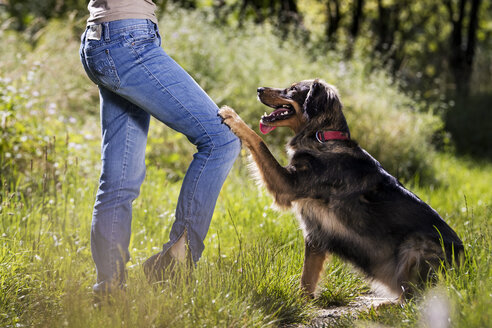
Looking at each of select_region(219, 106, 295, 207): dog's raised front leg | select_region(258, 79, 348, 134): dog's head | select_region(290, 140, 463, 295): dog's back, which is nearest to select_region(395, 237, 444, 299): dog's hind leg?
select_region(290, 140, 463, 295): dog's back

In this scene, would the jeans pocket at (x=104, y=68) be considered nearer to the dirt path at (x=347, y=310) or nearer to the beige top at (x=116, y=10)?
the beige top at (x=116, y=10)

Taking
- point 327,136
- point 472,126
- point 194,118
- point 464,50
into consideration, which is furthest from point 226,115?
point 464,50

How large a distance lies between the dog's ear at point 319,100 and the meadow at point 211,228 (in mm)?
891

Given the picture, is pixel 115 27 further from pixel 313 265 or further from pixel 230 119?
pixel 313 265

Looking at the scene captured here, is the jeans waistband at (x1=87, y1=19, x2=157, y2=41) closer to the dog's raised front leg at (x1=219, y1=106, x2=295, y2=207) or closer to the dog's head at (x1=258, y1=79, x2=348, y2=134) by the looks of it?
the dog's raised front leg at (x1=219, y1=106, x2=295, y2=207)

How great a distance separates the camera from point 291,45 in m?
9.83

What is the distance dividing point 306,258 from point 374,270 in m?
0.42

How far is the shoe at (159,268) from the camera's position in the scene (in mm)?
2557

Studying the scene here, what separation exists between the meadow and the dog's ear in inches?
35.1

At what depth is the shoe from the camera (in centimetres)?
256

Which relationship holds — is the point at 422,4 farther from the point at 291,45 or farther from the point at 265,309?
the point at 265,309

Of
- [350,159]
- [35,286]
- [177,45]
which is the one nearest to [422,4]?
[177,45]

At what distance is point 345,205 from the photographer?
3.03 m

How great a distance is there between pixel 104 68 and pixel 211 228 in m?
1.79
